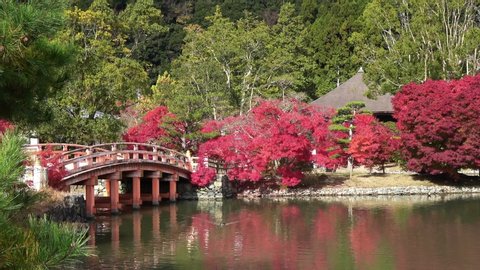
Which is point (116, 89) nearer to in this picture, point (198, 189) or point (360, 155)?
point (198, 189)

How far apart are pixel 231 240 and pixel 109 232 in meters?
3.68

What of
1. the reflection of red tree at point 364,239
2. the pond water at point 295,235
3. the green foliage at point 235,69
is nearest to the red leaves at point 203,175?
the pond water at point 295,235

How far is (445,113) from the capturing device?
26.1 m

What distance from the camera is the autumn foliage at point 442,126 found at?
2578cm

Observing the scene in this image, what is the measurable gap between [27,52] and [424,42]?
26514 mm

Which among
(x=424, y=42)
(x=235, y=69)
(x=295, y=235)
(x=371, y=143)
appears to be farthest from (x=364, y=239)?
(x=235, y=69)

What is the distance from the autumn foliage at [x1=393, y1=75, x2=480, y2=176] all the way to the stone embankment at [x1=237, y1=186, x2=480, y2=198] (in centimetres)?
71

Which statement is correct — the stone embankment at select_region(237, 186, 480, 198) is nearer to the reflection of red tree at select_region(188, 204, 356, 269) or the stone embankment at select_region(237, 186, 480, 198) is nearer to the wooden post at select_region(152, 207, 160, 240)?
the reflection of red tree at select_region(188, 204, 356, 269)

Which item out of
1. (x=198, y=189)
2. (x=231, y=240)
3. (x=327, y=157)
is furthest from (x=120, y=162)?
(x=327, y=157)

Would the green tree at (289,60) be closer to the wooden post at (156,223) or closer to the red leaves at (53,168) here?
the wooden post at (156,223)

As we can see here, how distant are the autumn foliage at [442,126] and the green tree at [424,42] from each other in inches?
125

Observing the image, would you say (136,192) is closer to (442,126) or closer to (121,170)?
(121,170)

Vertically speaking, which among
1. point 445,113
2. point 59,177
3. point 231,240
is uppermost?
point 445,113

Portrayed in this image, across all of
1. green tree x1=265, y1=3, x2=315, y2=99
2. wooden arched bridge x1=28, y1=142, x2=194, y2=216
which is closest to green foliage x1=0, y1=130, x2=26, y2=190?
wooden arched bridge x1=28, y1=142, x2=194, y2=216
